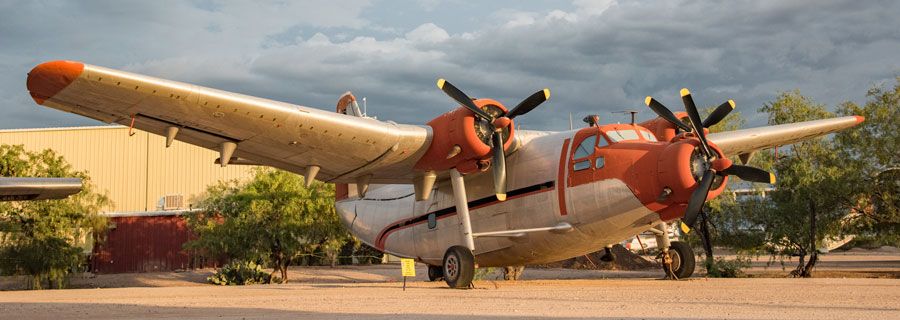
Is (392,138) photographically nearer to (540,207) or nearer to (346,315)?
(540,207)

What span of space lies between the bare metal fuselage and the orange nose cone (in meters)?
9.11

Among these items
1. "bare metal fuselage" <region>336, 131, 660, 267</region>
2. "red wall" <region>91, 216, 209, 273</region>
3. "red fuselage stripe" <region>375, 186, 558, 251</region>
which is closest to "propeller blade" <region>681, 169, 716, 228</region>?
"bare metal fuselage" <region>336, 131, 660, 267</region>

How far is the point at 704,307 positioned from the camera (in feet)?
39.1

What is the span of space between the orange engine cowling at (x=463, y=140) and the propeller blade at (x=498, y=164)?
0.17 meters

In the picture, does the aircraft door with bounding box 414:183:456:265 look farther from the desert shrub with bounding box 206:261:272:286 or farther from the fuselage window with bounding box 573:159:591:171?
the desert shrub with bounding box 206:261:272:286

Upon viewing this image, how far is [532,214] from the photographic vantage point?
58.4 feet

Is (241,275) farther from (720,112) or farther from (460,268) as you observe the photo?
(720,112)

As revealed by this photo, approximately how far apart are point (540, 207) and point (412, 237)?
496 cm

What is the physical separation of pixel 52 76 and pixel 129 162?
3931 cm

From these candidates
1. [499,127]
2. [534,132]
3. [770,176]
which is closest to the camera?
[770,176]

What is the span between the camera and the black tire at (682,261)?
20328 mm

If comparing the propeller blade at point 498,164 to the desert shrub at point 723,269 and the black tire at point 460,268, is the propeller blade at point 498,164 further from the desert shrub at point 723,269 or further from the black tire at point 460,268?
the desert shrub at point 723,269

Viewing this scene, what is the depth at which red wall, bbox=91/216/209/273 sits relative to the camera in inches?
1578

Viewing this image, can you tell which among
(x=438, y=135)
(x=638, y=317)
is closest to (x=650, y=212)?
(x=438, y=135)
